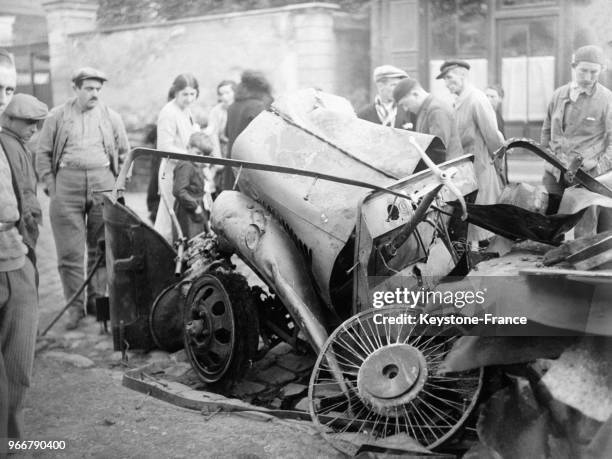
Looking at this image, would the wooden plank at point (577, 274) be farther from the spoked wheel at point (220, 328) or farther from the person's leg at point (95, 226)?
the person's leg at point (95, 226)

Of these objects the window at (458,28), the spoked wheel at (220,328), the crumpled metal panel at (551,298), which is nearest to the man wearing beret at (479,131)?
the spoked wheel at (220,328)

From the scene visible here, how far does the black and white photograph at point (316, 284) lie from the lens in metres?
4.07

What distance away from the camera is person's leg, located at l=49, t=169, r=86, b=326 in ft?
24.6

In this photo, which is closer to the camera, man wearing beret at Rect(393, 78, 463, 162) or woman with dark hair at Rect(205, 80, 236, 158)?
man wearing beret at Rect(393, 78, 463, 162)

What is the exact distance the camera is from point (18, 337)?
4.45 m

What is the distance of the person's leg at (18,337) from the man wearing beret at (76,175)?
296 cm

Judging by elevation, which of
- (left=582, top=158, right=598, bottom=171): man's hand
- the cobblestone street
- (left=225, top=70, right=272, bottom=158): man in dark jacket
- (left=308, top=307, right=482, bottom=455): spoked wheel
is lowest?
the cobblestone street

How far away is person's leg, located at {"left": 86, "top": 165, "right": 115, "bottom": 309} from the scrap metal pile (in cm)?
132

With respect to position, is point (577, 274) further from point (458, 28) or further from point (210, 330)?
point (458, 28)

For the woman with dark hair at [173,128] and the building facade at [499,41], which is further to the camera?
the building facade at [499,41]

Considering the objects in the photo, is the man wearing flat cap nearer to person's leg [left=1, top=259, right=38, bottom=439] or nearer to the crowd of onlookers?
the crowd of onlookers

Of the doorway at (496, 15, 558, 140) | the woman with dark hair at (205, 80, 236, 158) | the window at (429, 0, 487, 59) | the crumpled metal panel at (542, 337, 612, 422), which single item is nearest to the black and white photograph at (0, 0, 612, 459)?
the crumpled metal panel at (542, 337, 612, 422)

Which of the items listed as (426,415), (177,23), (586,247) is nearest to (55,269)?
(177,23)

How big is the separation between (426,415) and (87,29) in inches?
406
